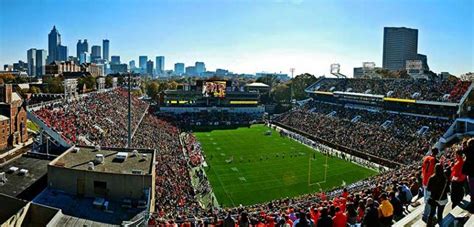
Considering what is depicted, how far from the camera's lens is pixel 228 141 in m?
54.3

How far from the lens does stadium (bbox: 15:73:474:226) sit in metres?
17.9

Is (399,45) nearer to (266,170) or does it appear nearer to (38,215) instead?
(266,170)

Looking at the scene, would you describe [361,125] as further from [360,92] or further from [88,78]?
[88,78]

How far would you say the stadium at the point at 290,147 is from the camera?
58.6 feet

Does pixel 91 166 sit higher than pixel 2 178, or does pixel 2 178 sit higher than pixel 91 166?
pixel 91 166

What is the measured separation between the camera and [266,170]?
128ft

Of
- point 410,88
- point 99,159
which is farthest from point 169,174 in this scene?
point 410,88

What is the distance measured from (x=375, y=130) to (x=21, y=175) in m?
39.1

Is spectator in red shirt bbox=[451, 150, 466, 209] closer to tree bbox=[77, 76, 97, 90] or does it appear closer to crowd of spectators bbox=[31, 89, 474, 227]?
crowd of spectators bbox=[31, 89, 474, 227]

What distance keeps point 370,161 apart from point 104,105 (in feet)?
100.0

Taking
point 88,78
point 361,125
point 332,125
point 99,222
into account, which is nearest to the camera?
point 99,222

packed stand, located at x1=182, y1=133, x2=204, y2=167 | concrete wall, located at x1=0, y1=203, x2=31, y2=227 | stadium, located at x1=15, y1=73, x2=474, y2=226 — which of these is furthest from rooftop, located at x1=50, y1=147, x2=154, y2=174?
packed stand, located at x1=182, y1=133, x2=204, y2=167

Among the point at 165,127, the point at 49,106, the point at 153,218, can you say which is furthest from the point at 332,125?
the point at 153,218

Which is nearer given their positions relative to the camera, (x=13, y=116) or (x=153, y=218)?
(x=153, y=218)
